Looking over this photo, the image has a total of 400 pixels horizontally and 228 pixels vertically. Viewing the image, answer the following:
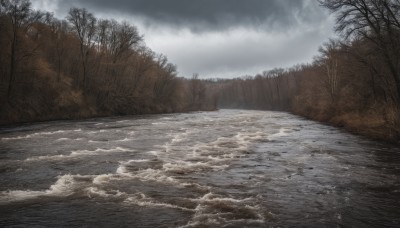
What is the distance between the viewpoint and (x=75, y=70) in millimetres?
59312

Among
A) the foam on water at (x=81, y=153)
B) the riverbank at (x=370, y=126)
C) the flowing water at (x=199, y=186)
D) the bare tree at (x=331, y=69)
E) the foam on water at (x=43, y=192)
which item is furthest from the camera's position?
the bare tree at (x=331, y=69)

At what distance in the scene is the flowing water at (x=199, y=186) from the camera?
28.9 ft

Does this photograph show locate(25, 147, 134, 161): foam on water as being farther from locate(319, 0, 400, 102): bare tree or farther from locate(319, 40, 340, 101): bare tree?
locate(319, 40, 340, 101): bare tree

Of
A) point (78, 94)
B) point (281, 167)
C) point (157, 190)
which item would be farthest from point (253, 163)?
point (78, 94)

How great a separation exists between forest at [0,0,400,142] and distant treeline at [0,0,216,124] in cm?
12

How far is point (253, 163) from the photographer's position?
1611 cm

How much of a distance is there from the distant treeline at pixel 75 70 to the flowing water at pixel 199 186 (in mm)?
23857

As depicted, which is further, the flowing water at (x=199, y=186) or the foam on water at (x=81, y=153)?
the foam on water at (x=81, y=153)

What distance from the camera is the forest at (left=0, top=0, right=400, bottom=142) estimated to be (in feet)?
80.8

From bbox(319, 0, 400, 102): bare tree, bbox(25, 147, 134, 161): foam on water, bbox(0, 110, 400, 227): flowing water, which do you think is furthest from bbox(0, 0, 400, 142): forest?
bbox(25, 147, 134, 161): foam on water

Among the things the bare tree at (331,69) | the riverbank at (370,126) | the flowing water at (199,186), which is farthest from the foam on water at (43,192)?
the bare tree at (331,69)

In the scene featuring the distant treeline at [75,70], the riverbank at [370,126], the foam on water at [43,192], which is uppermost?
the distant treeline at [75,70]

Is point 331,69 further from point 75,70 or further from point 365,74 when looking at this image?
point 75,70

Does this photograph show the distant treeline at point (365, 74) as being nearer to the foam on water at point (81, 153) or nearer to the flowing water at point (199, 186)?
the flowing water at point (199, 186)
